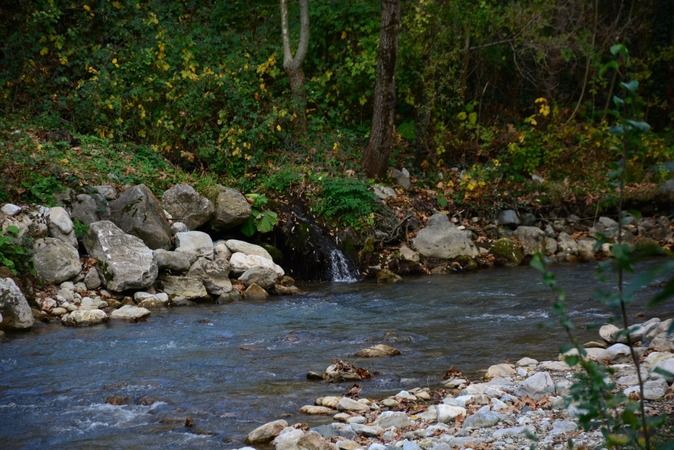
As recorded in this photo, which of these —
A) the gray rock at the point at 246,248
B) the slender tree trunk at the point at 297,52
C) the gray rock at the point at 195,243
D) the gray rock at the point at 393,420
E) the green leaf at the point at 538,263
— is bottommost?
the gray rock at the point at 393,420

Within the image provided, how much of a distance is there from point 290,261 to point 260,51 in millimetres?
5883

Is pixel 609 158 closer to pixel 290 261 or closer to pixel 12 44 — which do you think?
pixel 290 261

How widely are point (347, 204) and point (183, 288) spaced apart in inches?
136

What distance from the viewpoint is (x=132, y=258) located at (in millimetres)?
10969


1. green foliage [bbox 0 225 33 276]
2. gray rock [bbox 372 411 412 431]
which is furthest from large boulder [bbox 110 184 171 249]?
gray rock [bbox 372 411 412 431]

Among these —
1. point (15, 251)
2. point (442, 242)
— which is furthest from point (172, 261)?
point (442, 242)

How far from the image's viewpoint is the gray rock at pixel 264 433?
17.9 feet

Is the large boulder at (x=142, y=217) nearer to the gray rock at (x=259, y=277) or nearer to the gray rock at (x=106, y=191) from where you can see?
the gray rock at (x=106, y=191)

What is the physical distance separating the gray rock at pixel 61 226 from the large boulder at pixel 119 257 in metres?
0.25

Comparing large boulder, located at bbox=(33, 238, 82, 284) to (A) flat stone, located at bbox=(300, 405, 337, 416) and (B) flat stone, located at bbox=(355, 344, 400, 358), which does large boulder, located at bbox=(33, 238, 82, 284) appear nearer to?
(B) flat stone, located at bbox=(355, 344, 400, 358)

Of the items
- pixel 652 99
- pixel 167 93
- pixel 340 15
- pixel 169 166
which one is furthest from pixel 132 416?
pixel 652 99

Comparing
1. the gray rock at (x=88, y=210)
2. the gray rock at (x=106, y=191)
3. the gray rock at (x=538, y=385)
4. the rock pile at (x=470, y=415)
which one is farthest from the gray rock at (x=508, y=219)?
the gray rock at (x=538, y=385)

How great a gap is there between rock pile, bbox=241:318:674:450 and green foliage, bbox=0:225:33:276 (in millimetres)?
5484

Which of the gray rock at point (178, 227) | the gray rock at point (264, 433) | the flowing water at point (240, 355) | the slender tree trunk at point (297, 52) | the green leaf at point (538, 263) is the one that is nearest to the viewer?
the green leaf at point (538, 263)
